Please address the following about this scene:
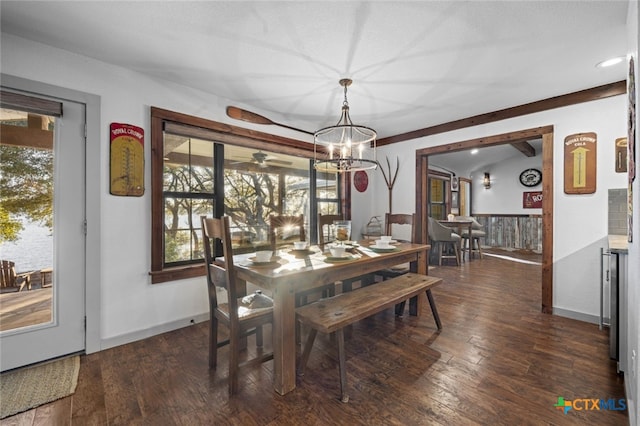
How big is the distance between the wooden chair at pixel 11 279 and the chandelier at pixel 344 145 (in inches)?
95.0

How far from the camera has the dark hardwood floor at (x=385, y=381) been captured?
4.97 ft

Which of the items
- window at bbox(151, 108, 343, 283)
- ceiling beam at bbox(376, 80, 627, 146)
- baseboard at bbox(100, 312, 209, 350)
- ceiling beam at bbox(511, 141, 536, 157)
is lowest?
baseboard at bbox(100, 312, 209, 350)

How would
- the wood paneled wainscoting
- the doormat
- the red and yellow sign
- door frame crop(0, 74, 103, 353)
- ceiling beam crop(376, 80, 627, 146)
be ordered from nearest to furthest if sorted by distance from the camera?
the doormat → door frame crop(0, 74, 103, 353) → the red and yellow sign → ceiling beam crop(376, 80, 627, 146) → the wood paneled wainscoting

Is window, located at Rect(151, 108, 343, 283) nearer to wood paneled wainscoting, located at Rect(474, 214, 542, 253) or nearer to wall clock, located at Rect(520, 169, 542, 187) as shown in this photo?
wood paneled wainscoting, located at Rect(474, 214, 542, 253)

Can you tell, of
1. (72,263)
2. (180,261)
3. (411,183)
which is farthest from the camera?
(411,183)

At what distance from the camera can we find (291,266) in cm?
191

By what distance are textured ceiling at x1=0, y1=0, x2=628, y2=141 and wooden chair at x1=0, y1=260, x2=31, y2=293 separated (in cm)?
164

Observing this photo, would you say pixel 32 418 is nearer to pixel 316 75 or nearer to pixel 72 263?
pixel 72 263

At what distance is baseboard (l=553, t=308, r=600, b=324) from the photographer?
2771mm

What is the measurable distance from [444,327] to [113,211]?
316 centimetres

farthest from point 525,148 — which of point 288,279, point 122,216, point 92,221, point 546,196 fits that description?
point 92,221

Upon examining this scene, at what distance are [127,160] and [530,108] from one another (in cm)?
426

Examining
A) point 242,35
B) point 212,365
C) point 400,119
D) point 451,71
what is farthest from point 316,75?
point 212,365

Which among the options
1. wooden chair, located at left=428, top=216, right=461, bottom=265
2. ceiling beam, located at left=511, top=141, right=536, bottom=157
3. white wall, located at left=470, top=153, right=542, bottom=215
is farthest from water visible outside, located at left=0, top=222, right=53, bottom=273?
white wall, located at left=470, top=153, right=542, bottom=215
